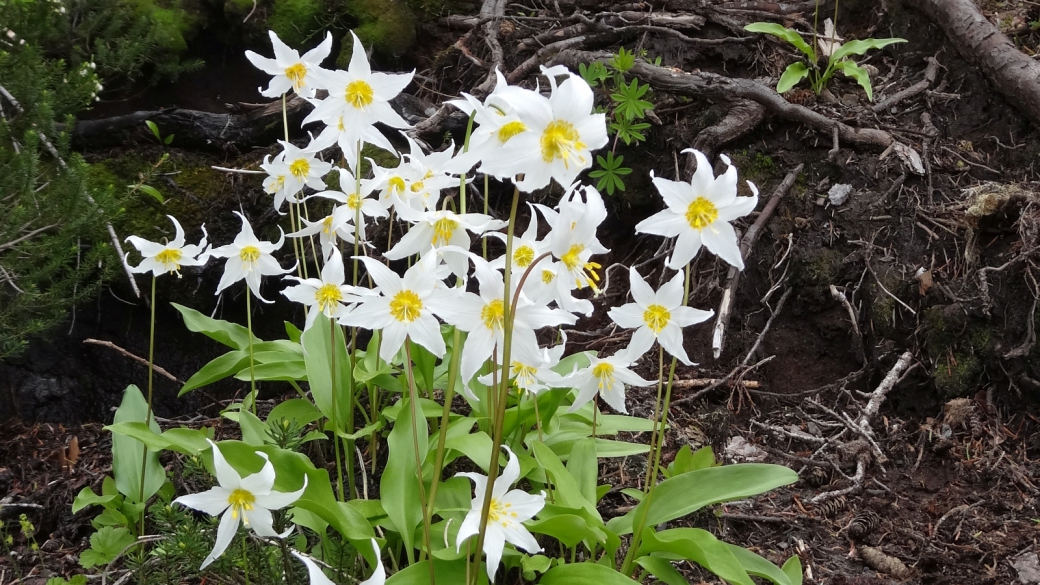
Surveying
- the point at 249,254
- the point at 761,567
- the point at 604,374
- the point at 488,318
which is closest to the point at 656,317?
the point at 604,374

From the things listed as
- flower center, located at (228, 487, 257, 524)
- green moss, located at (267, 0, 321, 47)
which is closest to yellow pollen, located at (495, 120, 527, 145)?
flower center, located at (228, 487, 257, 524)

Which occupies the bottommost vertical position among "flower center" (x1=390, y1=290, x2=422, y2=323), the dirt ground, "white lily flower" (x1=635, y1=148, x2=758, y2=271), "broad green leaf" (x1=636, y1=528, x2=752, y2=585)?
the dirt ground

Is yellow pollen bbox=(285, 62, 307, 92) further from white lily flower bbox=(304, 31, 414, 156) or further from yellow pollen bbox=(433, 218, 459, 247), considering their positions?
yellow pollen bbox=(433, 218, 459, 247)

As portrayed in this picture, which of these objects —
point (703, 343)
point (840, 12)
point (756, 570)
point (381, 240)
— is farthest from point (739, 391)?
point (840, 12)

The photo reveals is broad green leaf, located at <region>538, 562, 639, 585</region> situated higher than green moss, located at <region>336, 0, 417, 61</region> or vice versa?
green moss, located at <region>336, 0, 417, 61</region>

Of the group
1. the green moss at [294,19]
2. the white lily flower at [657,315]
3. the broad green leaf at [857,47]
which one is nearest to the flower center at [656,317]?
the white lily flower at [657,315]
